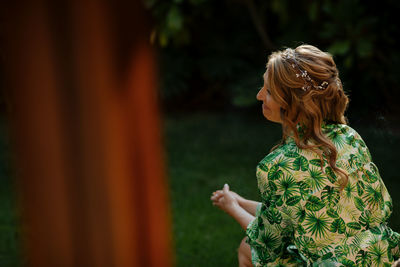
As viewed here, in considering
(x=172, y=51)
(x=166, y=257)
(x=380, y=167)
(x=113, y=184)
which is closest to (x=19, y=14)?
(x=113, y=184)

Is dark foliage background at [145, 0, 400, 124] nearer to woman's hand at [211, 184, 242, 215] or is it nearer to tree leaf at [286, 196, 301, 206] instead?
woman's hand at [211, 184, 242, 215]

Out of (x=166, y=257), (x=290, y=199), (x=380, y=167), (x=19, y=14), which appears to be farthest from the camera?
(x=380, y=167)

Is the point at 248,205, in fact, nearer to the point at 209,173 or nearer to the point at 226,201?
the point at 226,201

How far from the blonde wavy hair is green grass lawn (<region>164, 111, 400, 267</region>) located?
0.90m

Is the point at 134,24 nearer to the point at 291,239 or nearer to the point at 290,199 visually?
the point at 290,199

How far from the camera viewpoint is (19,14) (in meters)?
0.60

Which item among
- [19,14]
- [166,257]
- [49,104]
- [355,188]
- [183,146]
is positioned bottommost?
[183,146]

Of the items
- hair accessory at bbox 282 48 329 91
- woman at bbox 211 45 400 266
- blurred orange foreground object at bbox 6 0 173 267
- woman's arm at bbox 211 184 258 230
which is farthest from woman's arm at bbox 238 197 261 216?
blurred orange foreground object at bbox 6 0 173 267

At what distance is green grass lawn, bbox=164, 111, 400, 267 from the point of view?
268cm

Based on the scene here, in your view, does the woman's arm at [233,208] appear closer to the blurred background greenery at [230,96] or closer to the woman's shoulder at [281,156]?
the woman's shoulder at [281,156]

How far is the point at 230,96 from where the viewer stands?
8406mm

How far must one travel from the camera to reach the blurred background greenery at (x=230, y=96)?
339cm

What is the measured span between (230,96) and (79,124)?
7.82m

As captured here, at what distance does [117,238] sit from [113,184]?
70 mm
